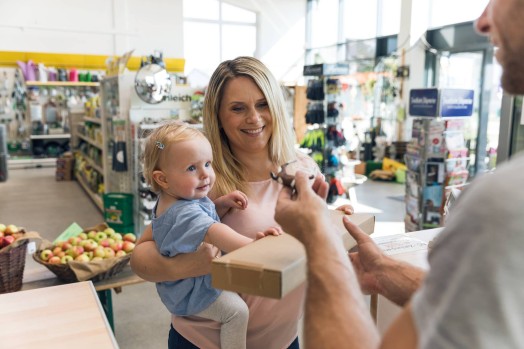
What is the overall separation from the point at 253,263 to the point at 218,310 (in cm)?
68

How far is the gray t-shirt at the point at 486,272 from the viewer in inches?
20.5

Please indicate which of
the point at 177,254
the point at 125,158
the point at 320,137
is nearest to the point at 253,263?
the point at 177,254

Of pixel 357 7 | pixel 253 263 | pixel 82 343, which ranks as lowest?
pixel 82 343

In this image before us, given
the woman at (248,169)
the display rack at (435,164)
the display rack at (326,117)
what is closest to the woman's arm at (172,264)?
the woman at (248,169)

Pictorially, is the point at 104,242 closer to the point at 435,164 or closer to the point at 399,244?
the point at 399,244

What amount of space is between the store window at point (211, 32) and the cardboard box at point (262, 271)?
46.6 ft

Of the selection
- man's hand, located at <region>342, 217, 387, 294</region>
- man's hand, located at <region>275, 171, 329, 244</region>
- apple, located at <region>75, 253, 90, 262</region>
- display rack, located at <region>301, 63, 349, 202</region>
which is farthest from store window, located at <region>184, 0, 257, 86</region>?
man's hand, located at <region>275, 171, 329, 244</region>

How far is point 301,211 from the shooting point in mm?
902

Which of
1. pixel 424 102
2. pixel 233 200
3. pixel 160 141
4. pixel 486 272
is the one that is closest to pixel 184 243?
pixel 233 200

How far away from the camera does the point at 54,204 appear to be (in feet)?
26.3

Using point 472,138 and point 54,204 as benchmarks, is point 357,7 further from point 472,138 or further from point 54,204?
point 54,204

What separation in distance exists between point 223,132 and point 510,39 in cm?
131

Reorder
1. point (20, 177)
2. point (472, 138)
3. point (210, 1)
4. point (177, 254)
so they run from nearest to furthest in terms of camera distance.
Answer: point (177, 254), point (472, 138), point (20, 177), point (210, 1)

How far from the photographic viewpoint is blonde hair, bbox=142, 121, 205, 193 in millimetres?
1576
